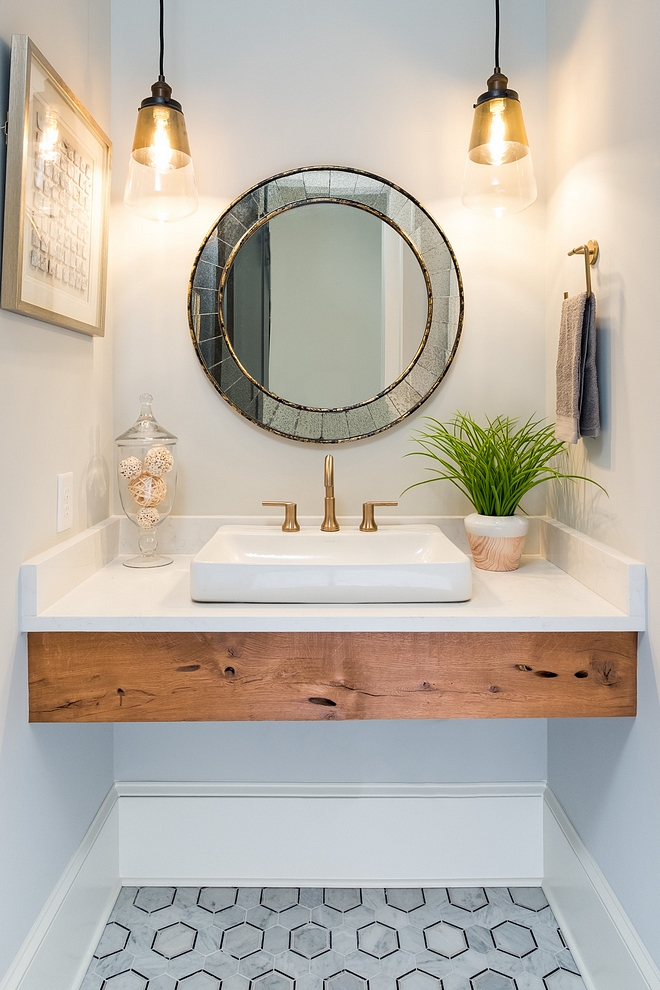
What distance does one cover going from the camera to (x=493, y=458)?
1.79m

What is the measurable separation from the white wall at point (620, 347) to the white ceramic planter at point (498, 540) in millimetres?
155

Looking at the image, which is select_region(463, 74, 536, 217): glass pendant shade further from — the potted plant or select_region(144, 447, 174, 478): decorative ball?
select_region(144, 447, 174, 478): decorative ball

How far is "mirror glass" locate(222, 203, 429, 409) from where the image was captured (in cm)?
191

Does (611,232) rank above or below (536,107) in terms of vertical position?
below

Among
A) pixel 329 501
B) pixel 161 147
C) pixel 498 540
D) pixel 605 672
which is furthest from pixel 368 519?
pixel 161 147

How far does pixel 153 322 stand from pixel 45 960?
57.8 inches

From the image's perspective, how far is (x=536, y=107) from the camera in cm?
192

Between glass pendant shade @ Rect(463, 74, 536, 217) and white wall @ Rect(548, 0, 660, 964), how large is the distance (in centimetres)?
13

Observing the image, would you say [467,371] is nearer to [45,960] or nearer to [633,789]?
[633,789]

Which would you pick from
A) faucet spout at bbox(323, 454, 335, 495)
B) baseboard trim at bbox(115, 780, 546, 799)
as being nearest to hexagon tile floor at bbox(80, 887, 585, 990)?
baseboard trim at bbox(115, 780, 546, 799)

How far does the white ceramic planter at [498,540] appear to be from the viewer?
1736 mm

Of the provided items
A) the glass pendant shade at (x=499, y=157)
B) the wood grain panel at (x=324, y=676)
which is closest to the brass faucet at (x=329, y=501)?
the wood grain panel at (x=324, y=676)

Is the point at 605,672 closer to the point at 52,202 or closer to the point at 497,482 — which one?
the point at 497,482

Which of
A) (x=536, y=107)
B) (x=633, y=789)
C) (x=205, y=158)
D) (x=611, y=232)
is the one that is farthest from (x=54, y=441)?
(x=536, y=107)
